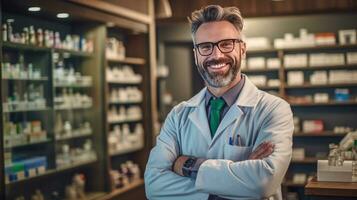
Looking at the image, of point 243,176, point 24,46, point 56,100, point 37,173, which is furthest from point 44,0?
point 243,176

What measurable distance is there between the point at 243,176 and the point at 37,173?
310 centimetres

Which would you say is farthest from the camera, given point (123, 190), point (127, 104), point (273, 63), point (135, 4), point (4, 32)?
point (273, 63)

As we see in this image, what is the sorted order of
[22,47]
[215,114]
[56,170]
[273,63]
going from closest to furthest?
[215,114] < [22,47] < [56,170] < [273,63]

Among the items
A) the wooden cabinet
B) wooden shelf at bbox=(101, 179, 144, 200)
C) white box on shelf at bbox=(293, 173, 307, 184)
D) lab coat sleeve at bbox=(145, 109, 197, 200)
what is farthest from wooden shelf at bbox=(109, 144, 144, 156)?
lab coat sleeve at bbox=(145, 109, 197, 200)

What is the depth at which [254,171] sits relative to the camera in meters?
2.20

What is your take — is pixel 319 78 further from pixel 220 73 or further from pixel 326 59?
pixel 220 73

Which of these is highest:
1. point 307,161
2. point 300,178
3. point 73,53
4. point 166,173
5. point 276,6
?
point 276,6

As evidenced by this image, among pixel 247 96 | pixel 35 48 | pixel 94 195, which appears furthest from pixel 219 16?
pixel 94 195

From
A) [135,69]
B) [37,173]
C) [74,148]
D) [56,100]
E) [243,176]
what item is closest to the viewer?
[243,176]

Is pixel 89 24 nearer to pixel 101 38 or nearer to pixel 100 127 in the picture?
pixel 101 38

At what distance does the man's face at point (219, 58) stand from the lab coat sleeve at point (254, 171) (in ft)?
0.79

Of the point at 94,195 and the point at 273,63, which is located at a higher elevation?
the point at 273,63

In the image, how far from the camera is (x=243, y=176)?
2207 mm

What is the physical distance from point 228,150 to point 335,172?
66cm
